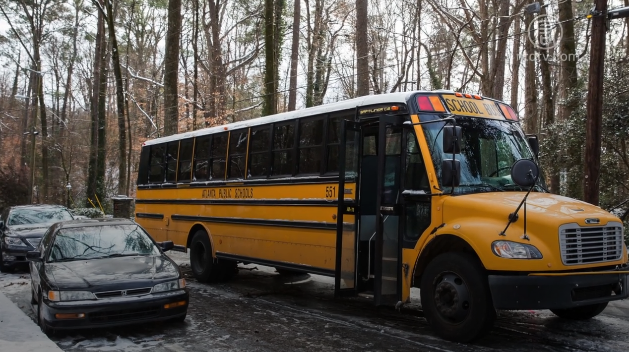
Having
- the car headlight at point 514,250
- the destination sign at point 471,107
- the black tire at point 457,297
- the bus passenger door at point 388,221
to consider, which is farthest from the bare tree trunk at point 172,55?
the car headlight at point 514,250

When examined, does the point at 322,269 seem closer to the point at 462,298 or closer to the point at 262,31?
the point at 462,298

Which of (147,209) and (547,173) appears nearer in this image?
(147,209)

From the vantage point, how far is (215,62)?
30.5 metres

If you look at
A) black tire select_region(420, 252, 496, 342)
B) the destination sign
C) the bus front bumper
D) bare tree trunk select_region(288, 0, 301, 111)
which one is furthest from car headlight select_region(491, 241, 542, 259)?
bare tree trunk select_region(288, 0, 301, 111)

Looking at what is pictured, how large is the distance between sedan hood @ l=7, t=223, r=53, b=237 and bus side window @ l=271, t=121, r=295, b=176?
7254 mm

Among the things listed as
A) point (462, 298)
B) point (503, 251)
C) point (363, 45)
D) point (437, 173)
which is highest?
point (363, 45)

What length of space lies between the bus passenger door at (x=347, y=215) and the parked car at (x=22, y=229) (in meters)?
8.59

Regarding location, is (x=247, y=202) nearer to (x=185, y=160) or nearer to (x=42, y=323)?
(x=185, y=160)

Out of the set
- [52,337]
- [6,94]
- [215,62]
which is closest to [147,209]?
[52,337]

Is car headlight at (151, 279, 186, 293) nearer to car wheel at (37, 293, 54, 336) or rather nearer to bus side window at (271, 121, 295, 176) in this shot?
car wheel at (37, 293, 54, 336)

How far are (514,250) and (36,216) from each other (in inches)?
516

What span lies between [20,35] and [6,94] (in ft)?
46.6

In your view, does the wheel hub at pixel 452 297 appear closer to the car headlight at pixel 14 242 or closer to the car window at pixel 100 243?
the car window at pixel 100 243

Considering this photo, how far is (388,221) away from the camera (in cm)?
730
